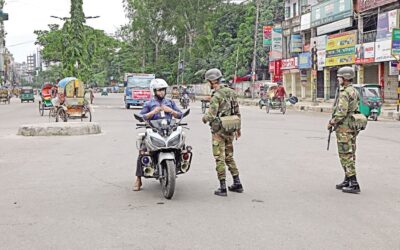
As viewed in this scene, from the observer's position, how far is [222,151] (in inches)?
278

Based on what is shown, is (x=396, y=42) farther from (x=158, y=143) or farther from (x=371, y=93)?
(x=158, y=143)

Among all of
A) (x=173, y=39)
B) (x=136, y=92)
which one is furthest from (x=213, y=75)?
(x=173, y=39)

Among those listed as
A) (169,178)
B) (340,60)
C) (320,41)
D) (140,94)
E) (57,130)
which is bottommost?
(169,178)

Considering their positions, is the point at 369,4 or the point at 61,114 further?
the point at 369,4

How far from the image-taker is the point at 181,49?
236 feet

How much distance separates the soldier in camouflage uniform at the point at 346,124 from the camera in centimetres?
726

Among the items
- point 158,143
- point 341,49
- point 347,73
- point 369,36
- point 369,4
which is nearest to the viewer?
point 158,143

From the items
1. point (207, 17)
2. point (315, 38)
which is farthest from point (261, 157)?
point (207, 17)

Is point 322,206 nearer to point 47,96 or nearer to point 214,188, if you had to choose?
point 214,188

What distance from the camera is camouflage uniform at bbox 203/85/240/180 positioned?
7.01 meters

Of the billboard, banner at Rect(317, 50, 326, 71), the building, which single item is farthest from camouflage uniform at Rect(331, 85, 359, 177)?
banner at Rect(317, 50, 326, 71)

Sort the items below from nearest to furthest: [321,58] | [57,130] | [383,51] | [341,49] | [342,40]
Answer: [57,130] → [383,51] → [342,40] → [341,49] → [321,58]

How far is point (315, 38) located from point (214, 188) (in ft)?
113

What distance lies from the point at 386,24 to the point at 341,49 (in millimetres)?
6100
